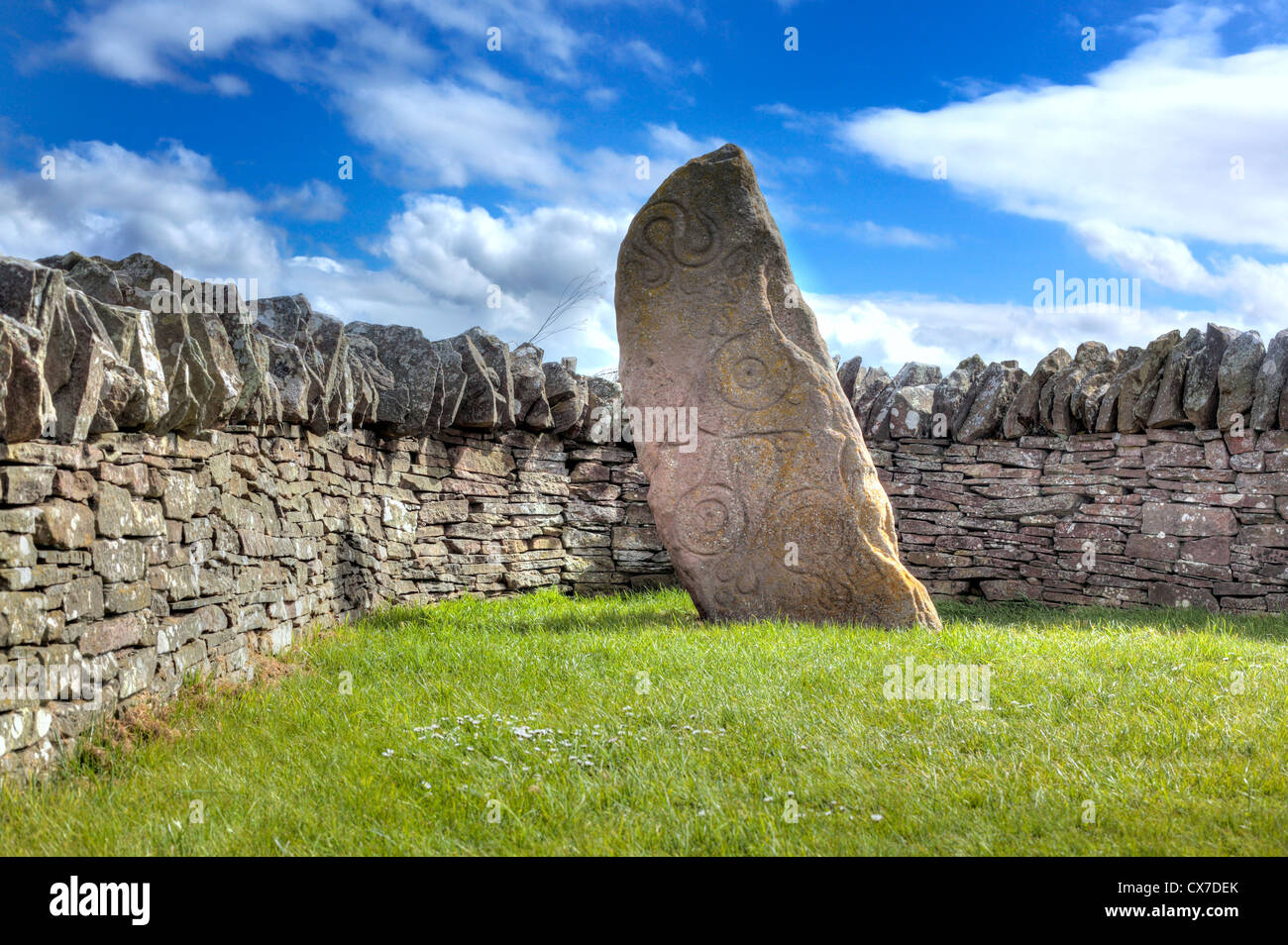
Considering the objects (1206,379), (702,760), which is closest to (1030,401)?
(1206,379)

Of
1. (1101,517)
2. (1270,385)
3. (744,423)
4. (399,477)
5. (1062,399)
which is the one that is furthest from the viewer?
(1062,399)

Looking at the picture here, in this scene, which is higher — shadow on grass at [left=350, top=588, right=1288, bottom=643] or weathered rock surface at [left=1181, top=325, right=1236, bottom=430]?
weathered rock surface at [left=1181, top=325, right=1236, bottom=430]

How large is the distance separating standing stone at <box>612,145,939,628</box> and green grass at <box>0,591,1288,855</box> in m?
0.92

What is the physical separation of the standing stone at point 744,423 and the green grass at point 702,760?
0.92m

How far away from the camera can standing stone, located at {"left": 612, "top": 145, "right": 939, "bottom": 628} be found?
253 inches

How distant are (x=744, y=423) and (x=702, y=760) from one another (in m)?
3.49

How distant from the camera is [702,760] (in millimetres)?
3527

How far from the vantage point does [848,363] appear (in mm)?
10297

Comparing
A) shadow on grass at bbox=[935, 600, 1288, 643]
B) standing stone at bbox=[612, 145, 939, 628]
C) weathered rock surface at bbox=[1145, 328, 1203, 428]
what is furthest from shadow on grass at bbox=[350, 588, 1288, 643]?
weathered rock surface at bbox=[1145, 328, 1203, 428]

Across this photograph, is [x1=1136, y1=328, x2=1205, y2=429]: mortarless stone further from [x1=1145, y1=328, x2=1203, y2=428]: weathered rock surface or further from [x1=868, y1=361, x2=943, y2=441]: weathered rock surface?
[x1=868, y1=361, x2=943, y2=441]: weathered rock surface

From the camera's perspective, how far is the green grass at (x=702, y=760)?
2916mm

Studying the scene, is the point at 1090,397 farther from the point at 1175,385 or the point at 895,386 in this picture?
the point at 895,386
